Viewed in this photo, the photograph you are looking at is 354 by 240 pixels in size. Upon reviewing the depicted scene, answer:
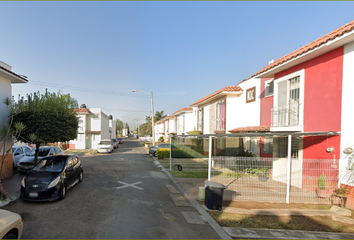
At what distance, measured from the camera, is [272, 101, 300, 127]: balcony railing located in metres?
8.42

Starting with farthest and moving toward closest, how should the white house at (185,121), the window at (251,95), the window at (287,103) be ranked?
the white house at (185,121)
the window at (251,95)
the window at (287,103)

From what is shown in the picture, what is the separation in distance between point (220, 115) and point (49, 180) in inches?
491

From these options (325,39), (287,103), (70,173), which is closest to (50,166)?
(70,173)

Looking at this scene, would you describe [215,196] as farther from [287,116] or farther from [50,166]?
[50,166]

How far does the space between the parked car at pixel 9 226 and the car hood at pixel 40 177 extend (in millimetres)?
2979

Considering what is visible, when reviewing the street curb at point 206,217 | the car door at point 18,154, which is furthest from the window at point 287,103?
the car door at point 18,154

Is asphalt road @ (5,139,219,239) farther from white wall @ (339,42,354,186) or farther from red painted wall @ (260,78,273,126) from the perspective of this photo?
red painted wall @ (260,78,273,126)

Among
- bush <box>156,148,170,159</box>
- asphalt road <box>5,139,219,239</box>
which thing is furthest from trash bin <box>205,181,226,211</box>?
bush <box>156,148,170,159</box>

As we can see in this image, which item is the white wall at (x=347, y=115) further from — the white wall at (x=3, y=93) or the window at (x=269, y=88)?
the white wall at (x=3, y=93)

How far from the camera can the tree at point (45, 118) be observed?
8.85 metres

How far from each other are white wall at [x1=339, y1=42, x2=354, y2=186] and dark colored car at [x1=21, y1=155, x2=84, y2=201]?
389 inches

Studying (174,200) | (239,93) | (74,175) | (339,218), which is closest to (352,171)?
(339,218)

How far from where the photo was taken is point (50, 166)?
288 inches

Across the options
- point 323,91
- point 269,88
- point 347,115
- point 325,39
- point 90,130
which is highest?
point 325,39
